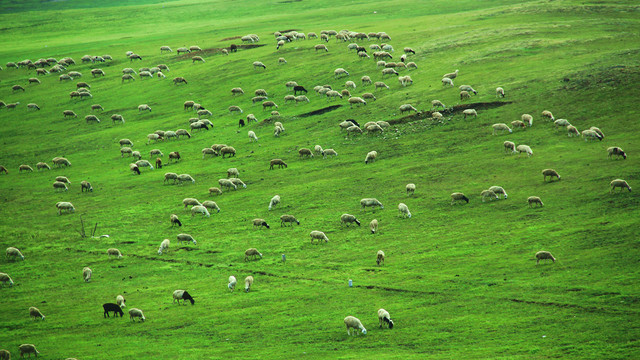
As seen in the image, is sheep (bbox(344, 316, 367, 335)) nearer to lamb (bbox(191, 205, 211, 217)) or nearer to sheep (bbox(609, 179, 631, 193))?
sheep (bbox(609, 179, 631, 193))

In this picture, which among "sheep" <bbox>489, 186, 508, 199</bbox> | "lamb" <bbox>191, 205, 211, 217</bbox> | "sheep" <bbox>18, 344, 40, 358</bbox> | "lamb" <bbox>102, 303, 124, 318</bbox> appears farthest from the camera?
"lamb" <bbox>191, 205, 211, 217</bbox>

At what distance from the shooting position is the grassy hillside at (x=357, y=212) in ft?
85.5

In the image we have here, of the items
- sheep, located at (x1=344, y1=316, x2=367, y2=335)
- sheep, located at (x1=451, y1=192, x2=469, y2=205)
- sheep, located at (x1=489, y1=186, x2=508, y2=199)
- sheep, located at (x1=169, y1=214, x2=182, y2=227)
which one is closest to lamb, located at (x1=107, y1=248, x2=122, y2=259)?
sheep, located at (x1=169, y1=214, x2=182, y2=227)

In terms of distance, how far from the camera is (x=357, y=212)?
42.0 meters

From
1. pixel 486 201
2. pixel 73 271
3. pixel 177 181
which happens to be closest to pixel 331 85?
pixel 177 181

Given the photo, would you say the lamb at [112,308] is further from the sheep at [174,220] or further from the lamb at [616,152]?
the lamb at [616,152]

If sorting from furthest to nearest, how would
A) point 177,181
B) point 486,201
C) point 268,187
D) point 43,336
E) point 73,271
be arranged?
point 177,181
point 268,187
point 486,201
point 73,271
point 43,336

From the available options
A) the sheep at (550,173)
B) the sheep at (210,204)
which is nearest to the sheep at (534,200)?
the sheep at (550,173)

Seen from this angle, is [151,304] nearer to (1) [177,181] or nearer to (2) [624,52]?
(1) [177,181]

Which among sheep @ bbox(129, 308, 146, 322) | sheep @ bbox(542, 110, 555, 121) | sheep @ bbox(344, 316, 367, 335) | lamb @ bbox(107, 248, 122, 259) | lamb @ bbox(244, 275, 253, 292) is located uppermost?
sheep @ bbox(542, 110, 555, 121)

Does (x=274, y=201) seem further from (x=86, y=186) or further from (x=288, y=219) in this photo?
(x=86, y=186)

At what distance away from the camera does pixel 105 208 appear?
4975 cm

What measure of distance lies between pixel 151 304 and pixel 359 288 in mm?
10696

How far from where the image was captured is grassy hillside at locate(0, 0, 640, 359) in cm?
2605
